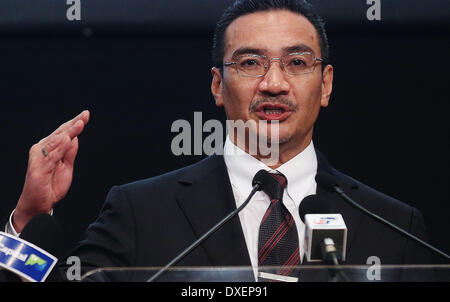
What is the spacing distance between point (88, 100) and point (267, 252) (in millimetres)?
1055

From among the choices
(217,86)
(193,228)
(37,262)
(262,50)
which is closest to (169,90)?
(217,86)

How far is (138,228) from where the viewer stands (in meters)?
1.95

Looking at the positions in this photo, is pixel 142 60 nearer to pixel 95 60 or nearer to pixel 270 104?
pixel 95 60

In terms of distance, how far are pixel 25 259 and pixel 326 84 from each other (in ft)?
4.67

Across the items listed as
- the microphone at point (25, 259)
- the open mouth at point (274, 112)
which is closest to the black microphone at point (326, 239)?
the microphone at point (25, 259)

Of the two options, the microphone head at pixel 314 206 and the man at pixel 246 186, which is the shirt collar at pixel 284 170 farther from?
the microphone head at pixel 314 206

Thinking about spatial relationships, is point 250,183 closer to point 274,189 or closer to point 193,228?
point 274,189

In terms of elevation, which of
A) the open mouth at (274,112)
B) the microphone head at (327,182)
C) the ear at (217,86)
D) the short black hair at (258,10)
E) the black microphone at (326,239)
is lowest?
the black microphone at (326,239)

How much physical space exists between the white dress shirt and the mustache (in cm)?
18

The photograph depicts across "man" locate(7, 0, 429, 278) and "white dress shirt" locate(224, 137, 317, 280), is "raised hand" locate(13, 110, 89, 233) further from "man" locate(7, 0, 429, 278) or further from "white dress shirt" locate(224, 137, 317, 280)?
"white dress shirt" locate(224, 137, 317, 280)

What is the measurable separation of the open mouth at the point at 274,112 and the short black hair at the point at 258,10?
0.31 meters

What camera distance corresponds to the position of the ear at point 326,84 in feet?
7.63

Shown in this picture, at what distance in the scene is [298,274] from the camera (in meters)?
1.42

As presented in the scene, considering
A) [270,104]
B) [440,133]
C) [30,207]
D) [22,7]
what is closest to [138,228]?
[30,207]
